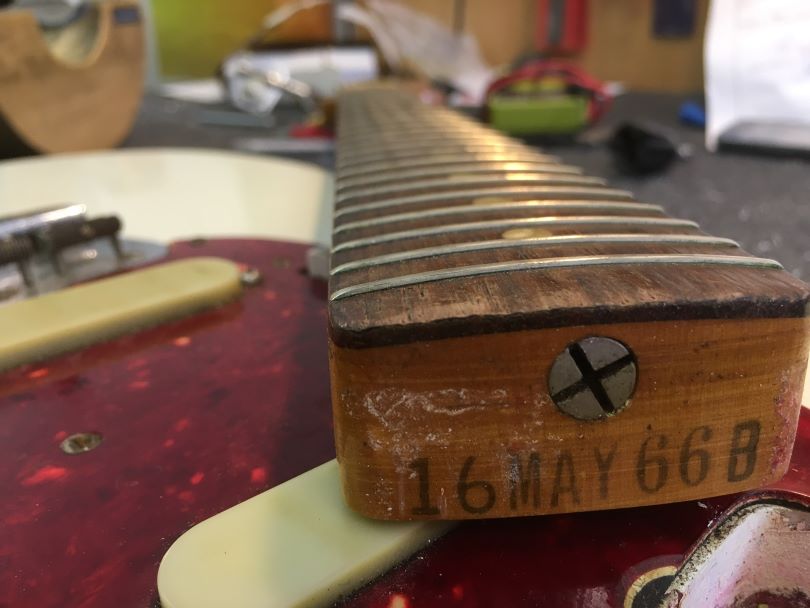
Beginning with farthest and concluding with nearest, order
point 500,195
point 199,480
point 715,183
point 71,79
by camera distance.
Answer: point 71,79 → point 715,183 → point 500,195 → point 199,480

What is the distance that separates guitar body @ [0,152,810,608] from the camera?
328mm

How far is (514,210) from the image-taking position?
0.46 meters

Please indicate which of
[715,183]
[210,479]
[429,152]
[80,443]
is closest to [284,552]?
[210,479]

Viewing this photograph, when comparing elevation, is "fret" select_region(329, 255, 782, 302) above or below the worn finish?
above

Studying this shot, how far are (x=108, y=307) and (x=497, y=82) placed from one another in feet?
3.65

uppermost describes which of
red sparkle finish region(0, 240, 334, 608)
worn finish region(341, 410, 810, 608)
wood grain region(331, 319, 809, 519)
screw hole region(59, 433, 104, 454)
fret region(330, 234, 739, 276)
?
fret region(330, 234, 739, 276)

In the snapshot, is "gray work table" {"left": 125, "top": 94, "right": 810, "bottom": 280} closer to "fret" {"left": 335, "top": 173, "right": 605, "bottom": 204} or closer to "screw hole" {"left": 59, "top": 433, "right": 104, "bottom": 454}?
"fret" {"left": 335, "top": 173, "right": 605, "bottom": 204}

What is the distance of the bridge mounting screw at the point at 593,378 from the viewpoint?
0.29 meters

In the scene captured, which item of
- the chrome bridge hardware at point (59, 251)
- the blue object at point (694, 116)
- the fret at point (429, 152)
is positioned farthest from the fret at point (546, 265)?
the blue object at point (694, 116)

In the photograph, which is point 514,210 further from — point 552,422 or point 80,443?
point 80,443

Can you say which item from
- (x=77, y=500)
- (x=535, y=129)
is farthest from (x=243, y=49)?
(x=77, y=500)

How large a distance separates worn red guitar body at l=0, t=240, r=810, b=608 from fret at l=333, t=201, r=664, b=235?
0.12 m

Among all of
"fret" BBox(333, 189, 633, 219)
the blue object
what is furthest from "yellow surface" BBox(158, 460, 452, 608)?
the blue object

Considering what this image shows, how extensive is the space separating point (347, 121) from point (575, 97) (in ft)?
1.85
